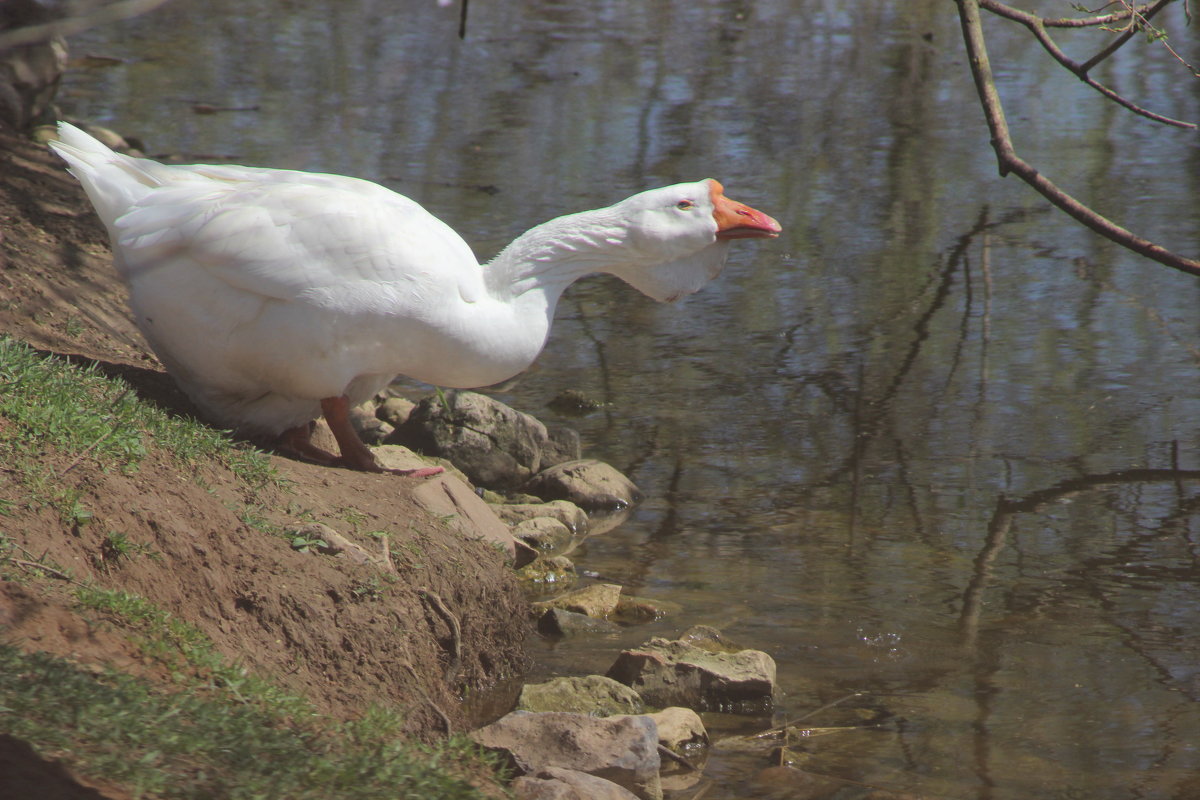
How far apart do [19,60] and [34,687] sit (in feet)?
23.6

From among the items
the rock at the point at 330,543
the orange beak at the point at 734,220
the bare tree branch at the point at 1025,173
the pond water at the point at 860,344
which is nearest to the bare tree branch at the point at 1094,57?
the bare tree branch at the point at 1025,173

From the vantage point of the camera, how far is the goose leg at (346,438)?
5.47m

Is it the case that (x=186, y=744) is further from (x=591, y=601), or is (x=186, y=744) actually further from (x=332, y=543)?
(x=591, y=601)

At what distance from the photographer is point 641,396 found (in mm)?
8805

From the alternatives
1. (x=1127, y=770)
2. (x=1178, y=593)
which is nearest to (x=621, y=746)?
(x=1127, y=770)

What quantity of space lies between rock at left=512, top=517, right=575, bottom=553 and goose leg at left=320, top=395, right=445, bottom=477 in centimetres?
112

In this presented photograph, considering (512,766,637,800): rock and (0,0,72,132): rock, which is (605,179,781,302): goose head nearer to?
(512,766,637,800): rock

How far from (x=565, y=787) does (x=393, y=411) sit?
4.44 meters

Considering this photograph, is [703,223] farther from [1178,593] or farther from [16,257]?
[16,257]

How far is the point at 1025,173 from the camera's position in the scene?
4.82m

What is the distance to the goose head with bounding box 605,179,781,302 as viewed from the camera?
562cm

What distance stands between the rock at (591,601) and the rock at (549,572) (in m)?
0.23

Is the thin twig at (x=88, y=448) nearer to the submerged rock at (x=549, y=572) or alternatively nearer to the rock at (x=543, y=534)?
the submerged rock at (x=549, y=572)

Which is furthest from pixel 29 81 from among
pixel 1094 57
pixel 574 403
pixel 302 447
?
pixel 1094 57
